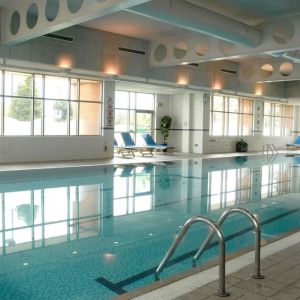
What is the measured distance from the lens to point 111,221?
5.79 metres

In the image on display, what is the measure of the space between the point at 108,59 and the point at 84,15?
6062 millimetres


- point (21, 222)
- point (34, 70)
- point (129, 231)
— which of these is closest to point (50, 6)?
point (34, 70)

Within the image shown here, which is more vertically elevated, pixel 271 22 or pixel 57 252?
pixel 271 22

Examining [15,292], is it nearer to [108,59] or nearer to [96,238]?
[96,238]

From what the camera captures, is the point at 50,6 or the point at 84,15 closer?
the point at 84,15

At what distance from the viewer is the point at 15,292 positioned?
3215 millimetres

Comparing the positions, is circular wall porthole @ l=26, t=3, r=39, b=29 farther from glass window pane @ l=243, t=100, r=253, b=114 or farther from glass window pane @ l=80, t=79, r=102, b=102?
glass window pane @ l=243, t=100, r=253, b=114

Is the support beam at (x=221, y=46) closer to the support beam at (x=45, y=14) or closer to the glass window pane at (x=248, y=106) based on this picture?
the support beam at (x=45, y=14)

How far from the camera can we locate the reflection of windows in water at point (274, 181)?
8.52m

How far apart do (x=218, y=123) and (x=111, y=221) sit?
15018mm

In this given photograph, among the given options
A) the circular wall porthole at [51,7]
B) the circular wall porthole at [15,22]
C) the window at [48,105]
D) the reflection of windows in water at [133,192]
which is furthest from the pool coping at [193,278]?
the window at [48,105]

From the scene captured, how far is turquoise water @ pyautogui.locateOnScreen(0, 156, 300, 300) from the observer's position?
141 inches

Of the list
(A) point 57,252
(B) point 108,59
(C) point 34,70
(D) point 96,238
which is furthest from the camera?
(B) point 108,59

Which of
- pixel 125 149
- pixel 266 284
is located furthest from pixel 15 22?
pixel 266 284
